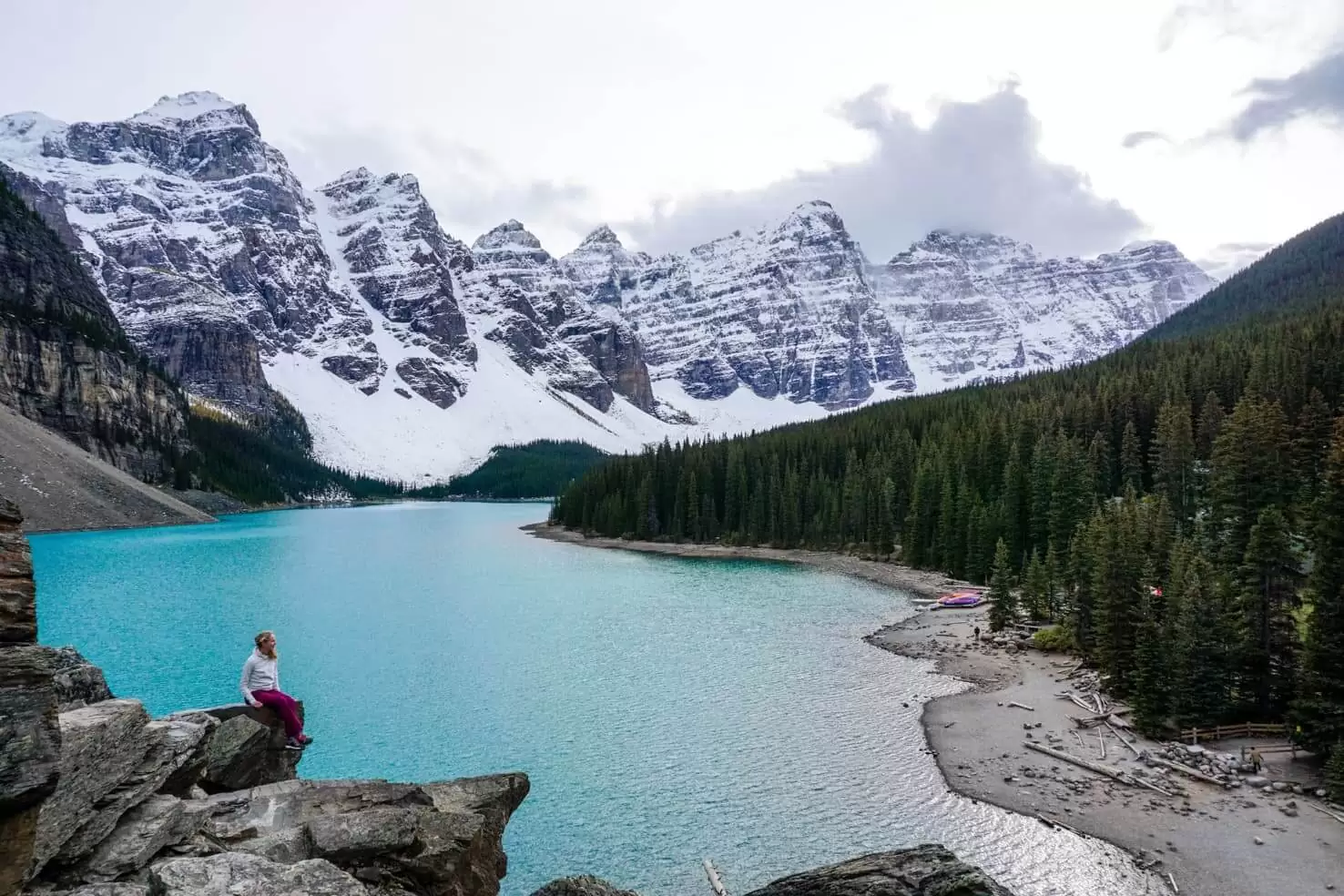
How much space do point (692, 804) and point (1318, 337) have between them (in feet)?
231

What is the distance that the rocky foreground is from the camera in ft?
22.4

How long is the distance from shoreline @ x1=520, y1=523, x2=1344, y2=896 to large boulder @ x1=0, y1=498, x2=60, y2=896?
753 inches

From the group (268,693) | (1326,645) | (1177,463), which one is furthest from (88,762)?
(1177,463)

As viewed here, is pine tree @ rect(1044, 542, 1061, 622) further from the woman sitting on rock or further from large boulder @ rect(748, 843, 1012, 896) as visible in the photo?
the woman sitting on rock

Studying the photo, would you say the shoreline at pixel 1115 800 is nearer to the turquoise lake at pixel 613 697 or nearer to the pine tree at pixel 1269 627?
the turquoise lake at pixel 613 697

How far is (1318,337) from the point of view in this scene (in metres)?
64.6

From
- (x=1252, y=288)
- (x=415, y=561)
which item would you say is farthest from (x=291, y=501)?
(x=1252, y=288)

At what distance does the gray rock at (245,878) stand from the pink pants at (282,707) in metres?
5.87

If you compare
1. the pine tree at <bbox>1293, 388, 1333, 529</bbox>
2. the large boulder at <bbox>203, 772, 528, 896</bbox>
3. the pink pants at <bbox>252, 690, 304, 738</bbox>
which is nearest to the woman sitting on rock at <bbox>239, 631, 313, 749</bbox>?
the pink pants at <bbox>252, 690, 304, 738</bbox>

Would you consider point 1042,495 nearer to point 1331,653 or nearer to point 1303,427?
point 1303,427

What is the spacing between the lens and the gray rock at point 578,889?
408 inches

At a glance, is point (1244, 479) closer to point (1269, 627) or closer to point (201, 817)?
point (1269, 627)

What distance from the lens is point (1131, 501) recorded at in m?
41.0

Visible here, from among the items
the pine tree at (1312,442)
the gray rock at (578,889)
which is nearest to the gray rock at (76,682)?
the gray rock at (578,889)
